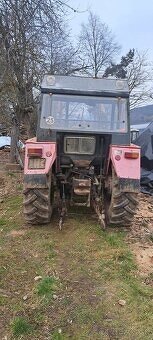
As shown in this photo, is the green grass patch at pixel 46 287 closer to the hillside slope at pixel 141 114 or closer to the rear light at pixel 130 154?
the rear light at pixel 130 154

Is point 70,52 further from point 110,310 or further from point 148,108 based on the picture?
Result: point 110,310

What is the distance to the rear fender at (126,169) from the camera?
635cm

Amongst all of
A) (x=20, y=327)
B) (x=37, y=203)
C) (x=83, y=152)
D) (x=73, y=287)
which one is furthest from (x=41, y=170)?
(x=20, y=327)

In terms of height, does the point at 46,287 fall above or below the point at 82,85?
below

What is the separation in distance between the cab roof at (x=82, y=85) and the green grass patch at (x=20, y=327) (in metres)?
3.92

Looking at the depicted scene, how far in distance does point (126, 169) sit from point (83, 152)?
0.80 m

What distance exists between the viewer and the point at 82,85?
7.03m

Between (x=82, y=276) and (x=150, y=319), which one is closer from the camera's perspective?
(x=150, y=319)

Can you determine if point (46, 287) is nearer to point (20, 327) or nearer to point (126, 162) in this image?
point (20, 327)

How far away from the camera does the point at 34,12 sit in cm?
927

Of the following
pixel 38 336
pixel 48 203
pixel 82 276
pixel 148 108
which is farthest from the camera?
pixel 148 108

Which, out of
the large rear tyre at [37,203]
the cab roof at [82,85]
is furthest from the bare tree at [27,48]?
the large rear tyre at [37,203]

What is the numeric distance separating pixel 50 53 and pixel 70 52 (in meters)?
2.95

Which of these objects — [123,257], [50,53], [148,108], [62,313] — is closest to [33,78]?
[50,53]
